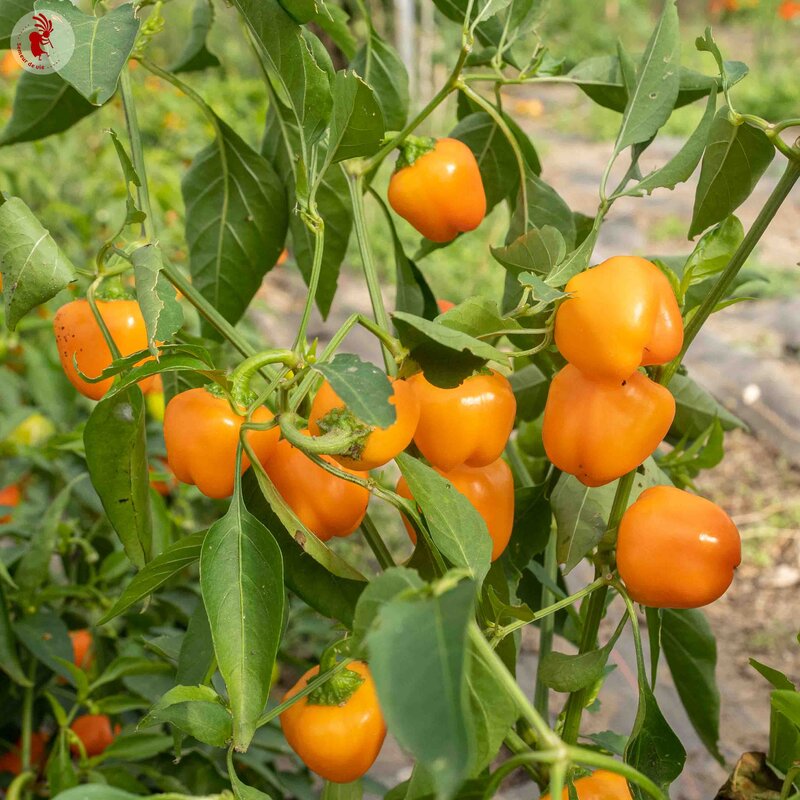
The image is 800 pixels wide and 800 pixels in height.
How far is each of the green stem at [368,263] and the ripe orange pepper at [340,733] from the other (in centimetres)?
19

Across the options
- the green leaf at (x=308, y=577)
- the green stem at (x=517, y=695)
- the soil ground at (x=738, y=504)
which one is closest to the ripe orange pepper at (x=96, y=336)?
the green leaf at (x=308, y=577)

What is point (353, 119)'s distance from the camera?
1.75ft

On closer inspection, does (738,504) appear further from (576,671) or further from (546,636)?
(576,671)

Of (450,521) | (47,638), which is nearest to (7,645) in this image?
(47,638)

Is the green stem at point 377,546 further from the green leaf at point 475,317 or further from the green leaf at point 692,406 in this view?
the green leaf at point 692,406

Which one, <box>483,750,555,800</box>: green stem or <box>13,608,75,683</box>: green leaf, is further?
<box>13,608,75,683</box>: green leaf

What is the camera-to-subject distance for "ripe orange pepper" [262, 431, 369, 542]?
1.82 feet

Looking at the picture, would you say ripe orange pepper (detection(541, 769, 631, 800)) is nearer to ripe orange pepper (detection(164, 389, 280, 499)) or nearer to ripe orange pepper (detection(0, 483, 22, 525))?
ripe orange pepper (detection(164, 389, 280, 499))

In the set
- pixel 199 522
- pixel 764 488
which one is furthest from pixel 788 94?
pixel 199 522

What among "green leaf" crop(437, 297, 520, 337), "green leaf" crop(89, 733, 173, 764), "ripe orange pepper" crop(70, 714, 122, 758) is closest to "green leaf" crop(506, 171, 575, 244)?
"green leaf" crop(437, 297, 520, 337)

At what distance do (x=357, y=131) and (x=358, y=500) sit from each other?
198 mm

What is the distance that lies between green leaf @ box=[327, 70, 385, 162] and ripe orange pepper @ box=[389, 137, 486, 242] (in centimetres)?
13

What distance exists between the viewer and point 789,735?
60 cm

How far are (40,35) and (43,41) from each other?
40mm
